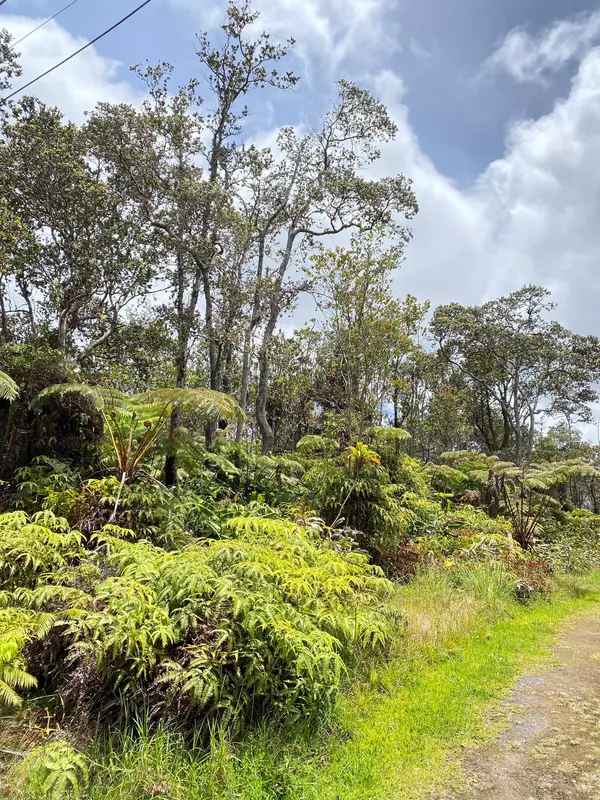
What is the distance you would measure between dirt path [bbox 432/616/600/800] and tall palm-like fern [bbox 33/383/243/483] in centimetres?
439

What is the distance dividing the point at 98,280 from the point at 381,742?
Result: 12640 millimetres

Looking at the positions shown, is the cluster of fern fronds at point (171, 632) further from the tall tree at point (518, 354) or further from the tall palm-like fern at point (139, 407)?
the tall tree at point (518, 354)

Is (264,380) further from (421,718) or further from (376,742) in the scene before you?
(376,742)

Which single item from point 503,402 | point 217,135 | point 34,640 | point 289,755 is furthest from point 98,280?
point 503,402

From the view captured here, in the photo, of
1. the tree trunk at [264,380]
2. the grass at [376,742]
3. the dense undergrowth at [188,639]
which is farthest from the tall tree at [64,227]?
the grass at [376,742]

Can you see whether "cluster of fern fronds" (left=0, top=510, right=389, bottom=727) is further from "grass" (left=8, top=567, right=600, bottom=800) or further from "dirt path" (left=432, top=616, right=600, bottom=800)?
"dirt path" (left=432, top=616, right=600, bottom=800)

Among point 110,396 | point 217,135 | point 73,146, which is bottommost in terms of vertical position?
point 110,396

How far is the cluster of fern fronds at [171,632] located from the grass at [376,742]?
0.21 m

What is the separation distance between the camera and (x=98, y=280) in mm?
13055

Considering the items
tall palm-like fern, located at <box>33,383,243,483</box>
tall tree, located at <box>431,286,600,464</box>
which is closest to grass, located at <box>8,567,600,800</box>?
tall palm-like fern, located at <box>33,383,243,483</box>

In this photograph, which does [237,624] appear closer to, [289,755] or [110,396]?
[289,755]

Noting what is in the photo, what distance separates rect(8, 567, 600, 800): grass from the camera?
2.49m

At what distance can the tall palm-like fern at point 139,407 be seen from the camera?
19.8 ft

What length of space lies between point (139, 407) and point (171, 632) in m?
4.15
